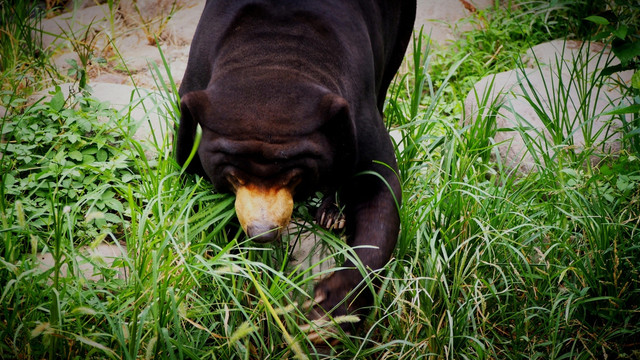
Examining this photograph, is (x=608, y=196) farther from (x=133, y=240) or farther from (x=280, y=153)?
(x=133, y=240)

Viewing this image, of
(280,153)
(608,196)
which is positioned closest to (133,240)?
(280,153)

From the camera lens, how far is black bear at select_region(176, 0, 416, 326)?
2.41 m

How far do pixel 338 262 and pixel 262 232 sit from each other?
1.96ft

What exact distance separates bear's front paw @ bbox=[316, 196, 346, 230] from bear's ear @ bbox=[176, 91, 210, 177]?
60 centimetres

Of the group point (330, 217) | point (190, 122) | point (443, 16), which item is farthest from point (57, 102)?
point (443, 16)

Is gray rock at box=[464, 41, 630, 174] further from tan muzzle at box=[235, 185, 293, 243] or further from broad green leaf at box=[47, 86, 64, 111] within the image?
broad green leaf at box=[47, 86, 64, 111]

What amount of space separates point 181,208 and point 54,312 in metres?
0.74

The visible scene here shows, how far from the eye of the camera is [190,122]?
8.43 ft

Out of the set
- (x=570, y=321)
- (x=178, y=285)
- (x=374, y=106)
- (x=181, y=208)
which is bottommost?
(x=570, y=321)

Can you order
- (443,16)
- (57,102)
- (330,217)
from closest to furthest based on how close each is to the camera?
(330,217), (57,102), (443,16)

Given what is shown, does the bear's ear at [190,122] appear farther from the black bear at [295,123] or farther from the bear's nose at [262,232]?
the bear's nose at [262,232]

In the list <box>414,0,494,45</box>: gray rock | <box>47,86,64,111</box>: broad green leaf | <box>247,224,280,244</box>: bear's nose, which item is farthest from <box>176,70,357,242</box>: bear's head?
<box>414,0,494,45</box>: gray rock

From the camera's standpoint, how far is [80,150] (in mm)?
3416

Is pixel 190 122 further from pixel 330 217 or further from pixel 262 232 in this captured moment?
pixel 330 217
